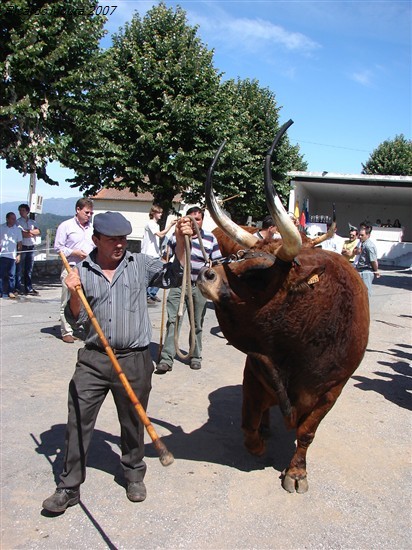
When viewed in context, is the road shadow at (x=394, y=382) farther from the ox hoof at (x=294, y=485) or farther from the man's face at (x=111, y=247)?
the man's face at (x=111, y=247)

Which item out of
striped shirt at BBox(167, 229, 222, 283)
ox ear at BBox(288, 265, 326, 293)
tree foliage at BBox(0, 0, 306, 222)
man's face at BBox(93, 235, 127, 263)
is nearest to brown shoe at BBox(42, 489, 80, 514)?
man's face at BBox(93, 235, 127, 263)

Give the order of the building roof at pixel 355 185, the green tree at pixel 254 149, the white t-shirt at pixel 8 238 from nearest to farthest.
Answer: the white t-shirt at pixel 8 238, the green tree at pixel 254 149, the building roof at pixel 355 185

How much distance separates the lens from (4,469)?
395cm

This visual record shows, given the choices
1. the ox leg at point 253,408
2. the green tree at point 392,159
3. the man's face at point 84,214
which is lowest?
the ox leg at point 253,408

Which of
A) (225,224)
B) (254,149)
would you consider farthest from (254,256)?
(254,149)

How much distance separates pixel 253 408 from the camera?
13.6 ft

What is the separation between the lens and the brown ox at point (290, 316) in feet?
10.9

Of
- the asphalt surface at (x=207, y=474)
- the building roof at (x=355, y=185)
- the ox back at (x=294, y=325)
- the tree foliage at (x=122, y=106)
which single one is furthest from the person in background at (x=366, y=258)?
the building roof at (x=355, y=185)

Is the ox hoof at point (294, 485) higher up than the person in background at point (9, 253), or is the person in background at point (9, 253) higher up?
the person in background at point (9, 253)

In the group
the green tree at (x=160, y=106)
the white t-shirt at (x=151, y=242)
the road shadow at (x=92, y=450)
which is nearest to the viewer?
the road shadow at (x=92, y=450)

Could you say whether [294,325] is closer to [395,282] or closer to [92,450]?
[92,450]

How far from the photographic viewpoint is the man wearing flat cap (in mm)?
3510

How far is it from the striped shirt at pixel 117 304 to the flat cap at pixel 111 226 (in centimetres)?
27

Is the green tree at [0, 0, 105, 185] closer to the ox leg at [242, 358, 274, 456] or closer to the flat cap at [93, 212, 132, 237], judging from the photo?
the flat cap at [93, 212, 132, 237]
